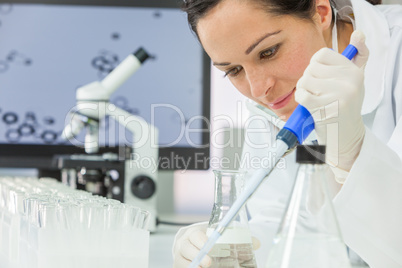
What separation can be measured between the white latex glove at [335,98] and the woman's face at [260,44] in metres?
0.28

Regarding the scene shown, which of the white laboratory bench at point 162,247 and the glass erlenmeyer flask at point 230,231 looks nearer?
the glass erlenmeyer flask at point 230,231

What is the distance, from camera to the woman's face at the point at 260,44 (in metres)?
1.20

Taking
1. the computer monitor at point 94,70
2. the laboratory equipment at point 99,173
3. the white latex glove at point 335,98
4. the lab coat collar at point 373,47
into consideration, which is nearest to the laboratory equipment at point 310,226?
the white latex glove at point 335,98

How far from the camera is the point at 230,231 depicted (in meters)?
0.77

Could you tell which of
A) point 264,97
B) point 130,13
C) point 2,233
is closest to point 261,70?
point 264,97

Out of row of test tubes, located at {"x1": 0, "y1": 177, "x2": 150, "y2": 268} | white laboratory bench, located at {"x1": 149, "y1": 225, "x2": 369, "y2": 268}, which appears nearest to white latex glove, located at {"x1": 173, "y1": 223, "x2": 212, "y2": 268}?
row of test tubes, located at {"x1": 0, "y1": 177, "x2": 150, "y2": 268}

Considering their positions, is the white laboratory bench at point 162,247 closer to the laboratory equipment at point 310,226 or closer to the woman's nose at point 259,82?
the woman's nose at point 259,82

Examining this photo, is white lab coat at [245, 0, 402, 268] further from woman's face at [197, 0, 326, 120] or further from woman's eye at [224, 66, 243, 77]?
woman's eye at [224, 66, 243, 77]

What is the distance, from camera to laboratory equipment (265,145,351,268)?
0.59 meters

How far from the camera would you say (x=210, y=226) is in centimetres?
83

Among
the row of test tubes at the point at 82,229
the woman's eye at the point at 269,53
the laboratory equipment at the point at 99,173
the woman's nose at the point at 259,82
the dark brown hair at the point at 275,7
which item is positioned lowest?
the laboratory equipment at the point at 99,173

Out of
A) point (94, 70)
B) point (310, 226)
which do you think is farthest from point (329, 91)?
point (94, 70)

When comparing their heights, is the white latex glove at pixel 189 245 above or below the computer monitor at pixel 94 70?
below

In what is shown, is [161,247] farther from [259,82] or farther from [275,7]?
[275,7]
